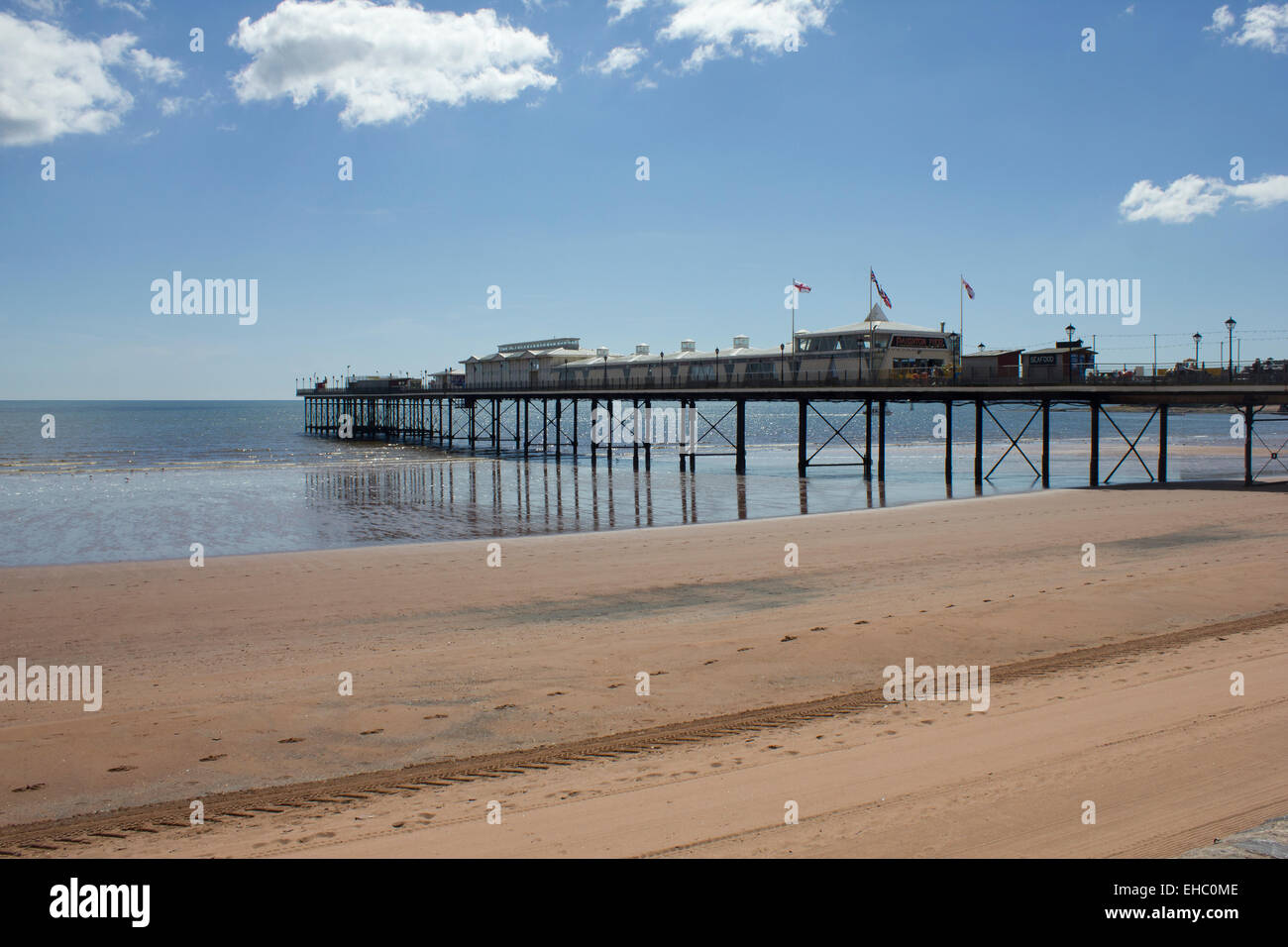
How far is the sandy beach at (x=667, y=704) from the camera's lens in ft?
18.6

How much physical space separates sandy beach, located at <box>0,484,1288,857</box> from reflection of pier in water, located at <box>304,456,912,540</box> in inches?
322

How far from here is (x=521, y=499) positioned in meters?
33.6

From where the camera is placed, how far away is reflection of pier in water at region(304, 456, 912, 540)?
26.3 meters

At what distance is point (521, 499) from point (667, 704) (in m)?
25.4

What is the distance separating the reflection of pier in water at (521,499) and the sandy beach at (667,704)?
8.18 meters

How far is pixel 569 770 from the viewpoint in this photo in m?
6.87

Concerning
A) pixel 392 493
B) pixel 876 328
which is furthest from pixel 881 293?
pixel 392 493
